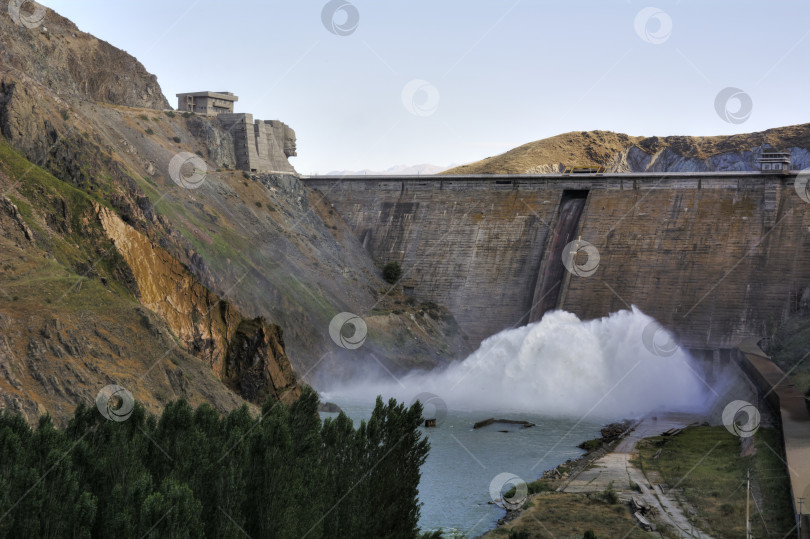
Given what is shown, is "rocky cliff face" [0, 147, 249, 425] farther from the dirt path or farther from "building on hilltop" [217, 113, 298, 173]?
"building on hilltop" [217, 113, 298, 173]

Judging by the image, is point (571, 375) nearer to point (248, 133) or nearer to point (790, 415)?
point (790, 415)

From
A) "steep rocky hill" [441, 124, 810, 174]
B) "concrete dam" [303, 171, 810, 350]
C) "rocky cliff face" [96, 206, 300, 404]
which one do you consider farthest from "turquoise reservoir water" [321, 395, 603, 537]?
"steep rocky hill" [441, 124, 810, 174]

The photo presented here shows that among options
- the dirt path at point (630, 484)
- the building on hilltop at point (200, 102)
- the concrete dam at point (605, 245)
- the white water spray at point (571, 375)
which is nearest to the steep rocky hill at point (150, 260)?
the building on hilltop at point (200, 102)

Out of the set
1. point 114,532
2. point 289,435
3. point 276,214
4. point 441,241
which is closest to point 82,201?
point 289,435

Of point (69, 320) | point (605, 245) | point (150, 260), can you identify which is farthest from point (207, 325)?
point (605, 245)

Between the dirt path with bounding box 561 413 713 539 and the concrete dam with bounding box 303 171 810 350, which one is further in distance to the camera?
the concrete dam with bounding box 303 171 810 350

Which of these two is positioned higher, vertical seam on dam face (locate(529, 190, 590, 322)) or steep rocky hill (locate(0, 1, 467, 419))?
vertical seam on dam face (locate(529, 190, 590, 322))

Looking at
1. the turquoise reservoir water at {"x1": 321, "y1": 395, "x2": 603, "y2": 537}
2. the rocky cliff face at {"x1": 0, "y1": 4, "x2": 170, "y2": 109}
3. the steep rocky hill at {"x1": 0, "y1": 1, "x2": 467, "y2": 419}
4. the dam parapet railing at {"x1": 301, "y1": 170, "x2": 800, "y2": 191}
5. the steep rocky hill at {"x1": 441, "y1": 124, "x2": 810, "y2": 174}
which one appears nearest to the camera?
the steep rocky hill at {"x1": 0, "y1": 1, "x2": 467, "y2": 419}
